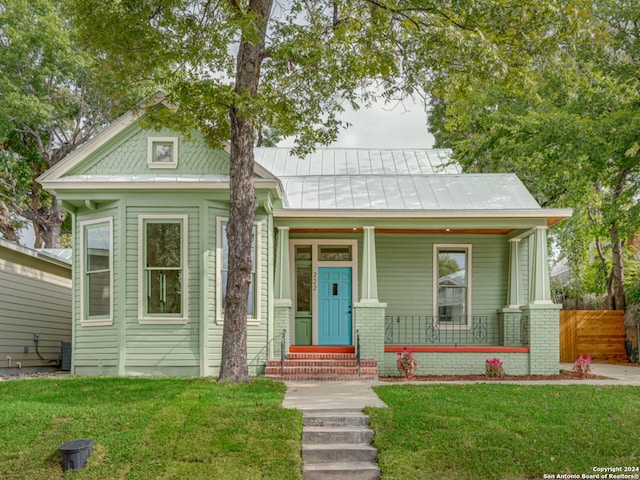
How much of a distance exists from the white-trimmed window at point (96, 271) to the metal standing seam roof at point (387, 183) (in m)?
3.88

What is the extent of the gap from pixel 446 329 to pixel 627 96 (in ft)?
25.5

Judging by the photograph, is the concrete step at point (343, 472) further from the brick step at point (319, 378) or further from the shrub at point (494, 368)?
the shrub at point (494, 368)

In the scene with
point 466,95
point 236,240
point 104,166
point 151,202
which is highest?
point 466,95

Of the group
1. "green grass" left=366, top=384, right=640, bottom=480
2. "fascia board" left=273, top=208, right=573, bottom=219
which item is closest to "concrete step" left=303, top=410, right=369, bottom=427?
"green grass" left=366, top=384, right=640, bottom=480

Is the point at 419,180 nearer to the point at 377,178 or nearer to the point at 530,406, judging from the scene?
the point at 377,178

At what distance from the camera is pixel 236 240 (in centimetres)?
950

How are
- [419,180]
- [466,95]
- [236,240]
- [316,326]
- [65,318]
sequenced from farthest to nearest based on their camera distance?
1. [65,318]
2. [419,180]
3. [316,326]
4. [466,95]
5. [236,240]

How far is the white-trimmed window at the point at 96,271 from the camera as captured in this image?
11.4 meters

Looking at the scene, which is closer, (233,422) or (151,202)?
(233,422)

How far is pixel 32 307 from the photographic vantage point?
14.1 metres

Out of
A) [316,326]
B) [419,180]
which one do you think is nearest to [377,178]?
[419,180]

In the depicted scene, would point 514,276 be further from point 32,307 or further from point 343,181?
point 32,307

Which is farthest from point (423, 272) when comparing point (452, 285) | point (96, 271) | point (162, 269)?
point (96, 271)

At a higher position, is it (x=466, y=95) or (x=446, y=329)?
(x=466, y=95)
